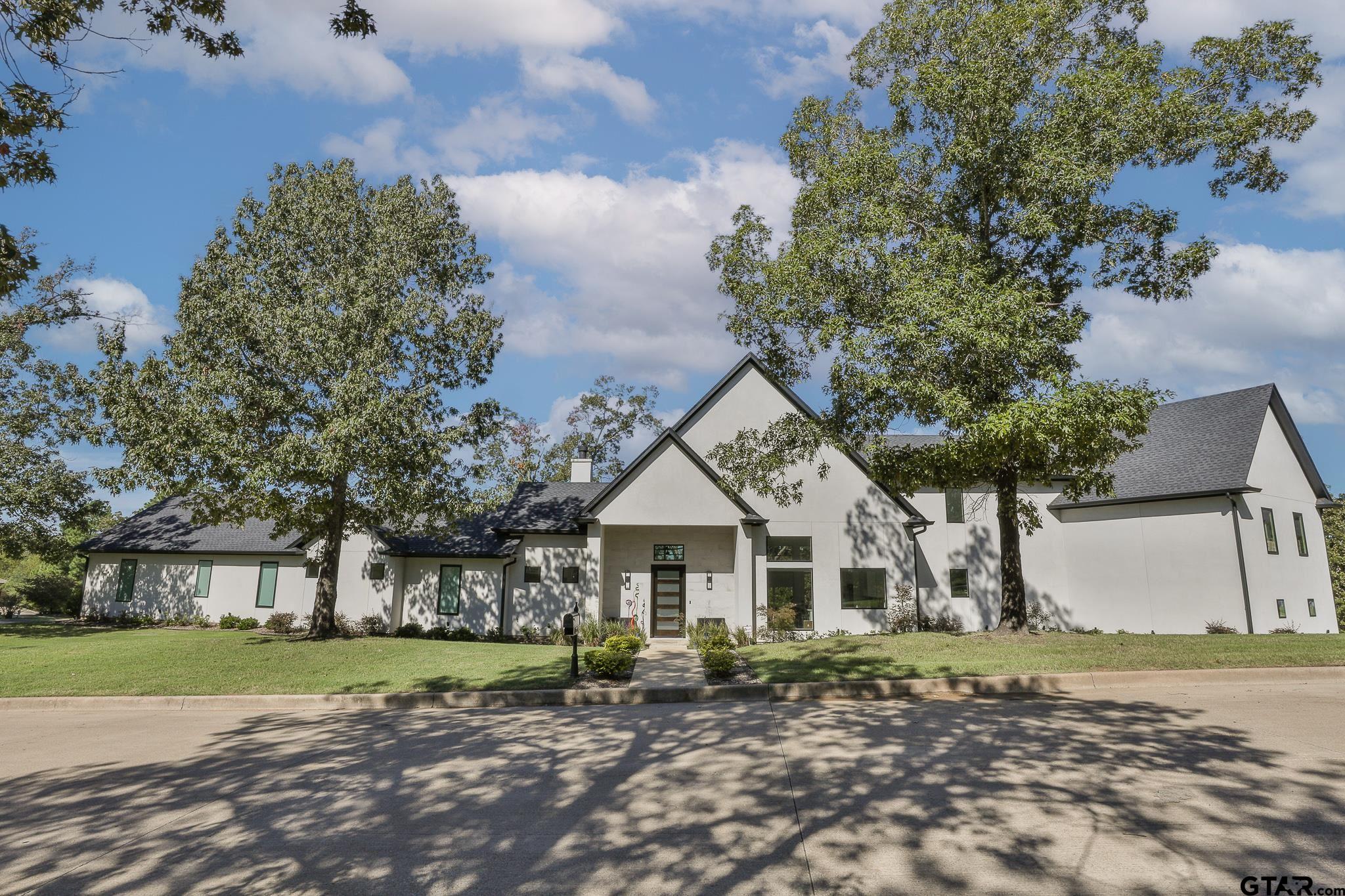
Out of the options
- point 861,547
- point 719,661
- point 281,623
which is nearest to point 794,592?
point 861,547

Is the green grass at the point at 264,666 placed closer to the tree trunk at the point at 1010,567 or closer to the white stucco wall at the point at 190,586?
the white stucco wall at the point at 190,586

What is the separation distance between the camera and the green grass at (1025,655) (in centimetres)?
1188

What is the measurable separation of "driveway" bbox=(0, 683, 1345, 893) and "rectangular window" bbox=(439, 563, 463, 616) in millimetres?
14621

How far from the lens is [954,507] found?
23.7m

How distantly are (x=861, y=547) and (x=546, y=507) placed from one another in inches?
425

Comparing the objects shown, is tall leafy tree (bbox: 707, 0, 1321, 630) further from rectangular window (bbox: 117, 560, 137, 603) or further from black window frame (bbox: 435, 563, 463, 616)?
rectangular window (bbox: 117, 560, 137, 603)

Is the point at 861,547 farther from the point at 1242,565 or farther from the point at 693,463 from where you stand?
the point at 1242,565

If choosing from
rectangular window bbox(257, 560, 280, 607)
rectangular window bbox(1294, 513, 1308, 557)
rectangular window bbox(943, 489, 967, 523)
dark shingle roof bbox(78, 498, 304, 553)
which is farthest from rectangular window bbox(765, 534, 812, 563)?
rectangular window bbox(257, 560, 280, 607)

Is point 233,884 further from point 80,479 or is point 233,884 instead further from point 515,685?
point 80,479

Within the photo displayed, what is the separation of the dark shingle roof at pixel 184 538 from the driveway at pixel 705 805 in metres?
20.0

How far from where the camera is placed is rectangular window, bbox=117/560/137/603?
91.8 ft

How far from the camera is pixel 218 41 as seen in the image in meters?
6.42

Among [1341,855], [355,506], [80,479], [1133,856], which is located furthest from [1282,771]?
[80,479]

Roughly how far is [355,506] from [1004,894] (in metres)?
18.9
